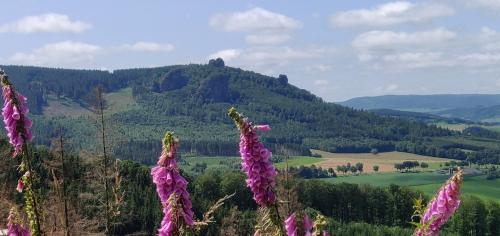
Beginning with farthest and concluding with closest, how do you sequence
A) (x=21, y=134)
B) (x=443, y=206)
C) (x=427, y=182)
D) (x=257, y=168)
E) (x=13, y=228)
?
(x=427, y=182) → (x=13, y=228) → (x=21, y=134) → (x=443, y=206) → (x=257, y=168)

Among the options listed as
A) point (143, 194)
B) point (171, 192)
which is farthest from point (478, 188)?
point (171, 192)

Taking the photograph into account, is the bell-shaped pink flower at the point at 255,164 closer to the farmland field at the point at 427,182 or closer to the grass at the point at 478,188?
the grass at the point at 478,188

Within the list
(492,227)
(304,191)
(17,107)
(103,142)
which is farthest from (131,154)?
(17,107)

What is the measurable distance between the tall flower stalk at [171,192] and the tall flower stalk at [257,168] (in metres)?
0.54

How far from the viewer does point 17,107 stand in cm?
629

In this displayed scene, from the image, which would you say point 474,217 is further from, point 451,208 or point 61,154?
point 451,208

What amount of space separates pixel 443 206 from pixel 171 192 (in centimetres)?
223

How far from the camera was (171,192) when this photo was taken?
212 inches

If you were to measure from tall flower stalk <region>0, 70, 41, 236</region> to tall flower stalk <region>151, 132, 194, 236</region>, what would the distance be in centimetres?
129

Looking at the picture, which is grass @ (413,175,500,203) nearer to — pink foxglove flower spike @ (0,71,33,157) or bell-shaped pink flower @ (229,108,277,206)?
pink foxglove flower spike @ (0,71,33,157)

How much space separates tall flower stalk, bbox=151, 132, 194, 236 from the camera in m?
5.12

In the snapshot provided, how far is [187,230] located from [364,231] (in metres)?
84.7

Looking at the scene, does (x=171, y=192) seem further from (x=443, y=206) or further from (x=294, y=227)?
(x=443, y=206)

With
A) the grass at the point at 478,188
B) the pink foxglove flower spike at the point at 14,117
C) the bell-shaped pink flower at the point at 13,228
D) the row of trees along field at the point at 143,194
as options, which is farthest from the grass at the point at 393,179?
the pink foxglove flower spike at the point at 14,117
